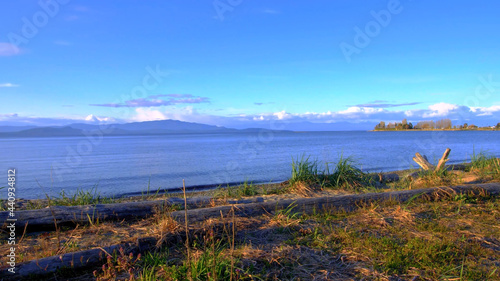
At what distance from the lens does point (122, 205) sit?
5.30 meters

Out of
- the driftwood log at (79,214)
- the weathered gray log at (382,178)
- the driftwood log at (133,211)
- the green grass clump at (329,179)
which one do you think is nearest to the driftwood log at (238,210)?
the driftwood log at (133,211)

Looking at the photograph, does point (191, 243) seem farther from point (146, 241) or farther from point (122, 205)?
point (122, 205)

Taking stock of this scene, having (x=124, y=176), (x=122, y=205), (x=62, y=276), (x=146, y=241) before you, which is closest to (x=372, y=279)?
(x=146, y=241)

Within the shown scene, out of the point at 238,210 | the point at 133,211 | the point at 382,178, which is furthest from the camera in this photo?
the point at 382,178

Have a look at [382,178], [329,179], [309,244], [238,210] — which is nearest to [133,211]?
[238,210]

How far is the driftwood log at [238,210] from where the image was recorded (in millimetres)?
3072

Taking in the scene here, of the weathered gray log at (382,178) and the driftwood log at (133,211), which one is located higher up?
the driftwood log at (133,211)

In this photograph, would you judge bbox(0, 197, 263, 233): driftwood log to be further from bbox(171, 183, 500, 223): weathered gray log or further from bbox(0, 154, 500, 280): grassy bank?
bbox(171, 183, 500, 223): weathered gray log

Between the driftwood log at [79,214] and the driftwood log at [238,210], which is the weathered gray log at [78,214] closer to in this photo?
the driftwood log at [79,214]

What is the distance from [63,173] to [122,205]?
14.6 metres

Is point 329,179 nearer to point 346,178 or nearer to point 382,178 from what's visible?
point 346,178

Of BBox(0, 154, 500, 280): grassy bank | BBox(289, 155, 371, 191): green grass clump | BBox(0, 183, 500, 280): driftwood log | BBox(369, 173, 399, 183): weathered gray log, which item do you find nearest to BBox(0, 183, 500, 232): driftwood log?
BBox(0, 183, 500, 280): driftwood log

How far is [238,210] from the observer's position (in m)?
5.06

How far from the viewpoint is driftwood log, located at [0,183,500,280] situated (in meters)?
3.07
